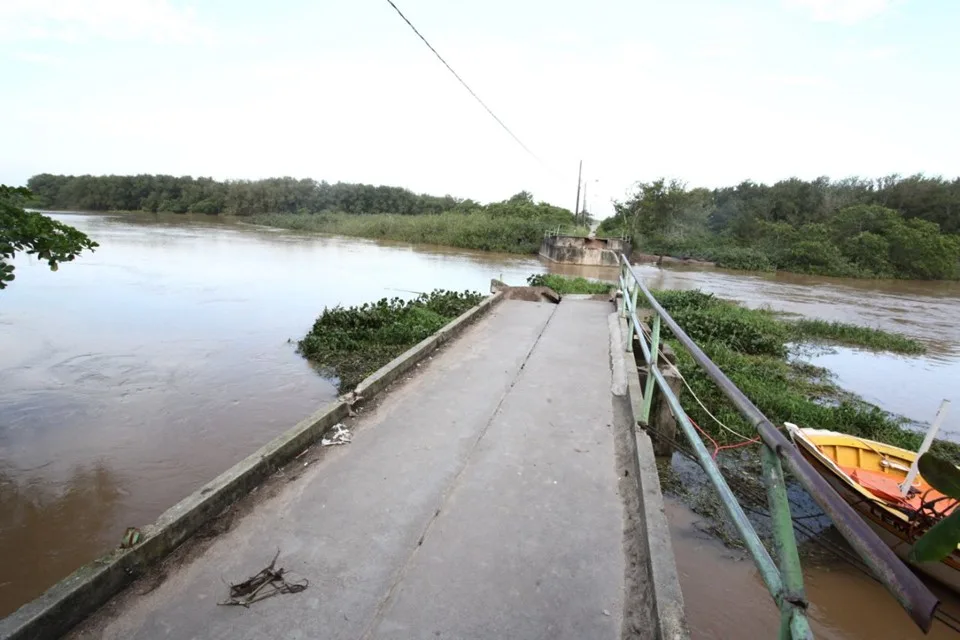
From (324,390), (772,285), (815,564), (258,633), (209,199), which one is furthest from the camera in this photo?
(209,199)

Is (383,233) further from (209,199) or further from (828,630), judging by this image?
(828,630)

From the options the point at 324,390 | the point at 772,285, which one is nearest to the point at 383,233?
the point at 772,285

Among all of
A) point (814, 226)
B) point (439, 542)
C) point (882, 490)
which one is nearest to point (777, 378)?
point (882, 490)

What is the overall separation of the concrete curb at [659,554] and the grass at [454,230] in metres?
34.7

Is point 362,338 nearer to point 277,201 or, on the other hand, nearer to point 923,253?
point 923,253

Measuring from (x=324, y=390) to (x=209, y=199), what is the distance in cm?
6810

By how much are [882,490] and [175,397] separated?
8101 mm

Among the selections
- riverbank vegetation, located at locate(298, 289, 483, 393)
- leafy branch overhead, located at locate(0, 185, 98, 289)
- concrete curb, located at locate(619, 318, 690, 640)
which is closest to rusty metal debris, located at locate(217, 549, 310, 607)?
concrete curb, located at locate(619, 318, 690, 640)

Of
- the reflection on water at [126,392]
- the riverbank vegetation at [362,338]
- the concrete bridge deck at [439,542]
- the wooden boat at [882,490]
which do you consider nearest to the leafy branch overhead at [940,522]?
the concrete bridge deck at [439,542]

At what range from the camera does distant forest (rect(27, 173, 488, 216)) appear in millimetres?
65500

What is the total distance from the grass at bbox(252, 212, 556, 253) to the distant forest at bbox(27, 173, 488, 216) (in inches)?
597

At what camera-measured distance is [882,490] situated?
15.6 ft

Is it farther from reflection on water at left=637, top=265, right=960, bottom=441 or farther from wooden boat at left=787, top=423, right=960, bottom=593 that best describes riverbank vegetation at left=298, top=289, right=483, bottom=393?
reflection on water at left=637, top=265, right=960, bottom=441

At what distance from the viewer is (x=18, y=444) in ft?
18.6
